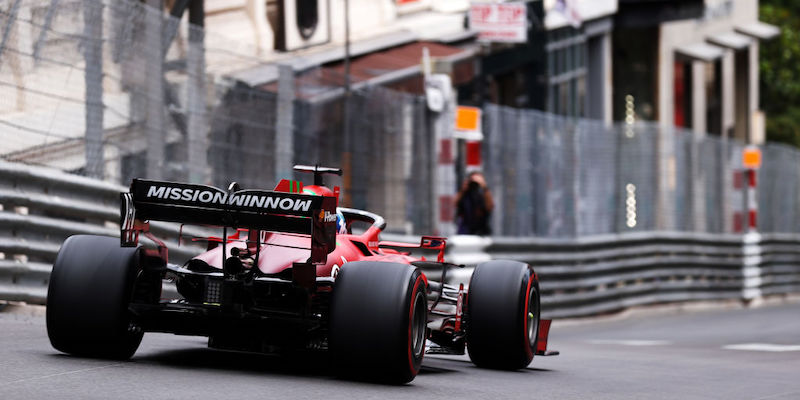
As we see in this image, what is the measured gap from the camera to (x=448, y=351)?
8.90 metres

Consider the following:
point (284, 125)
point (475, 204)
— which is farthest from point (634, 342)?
point (284, 125)

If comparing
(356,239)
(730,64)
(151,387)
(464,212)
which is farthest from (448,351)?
(730,64)

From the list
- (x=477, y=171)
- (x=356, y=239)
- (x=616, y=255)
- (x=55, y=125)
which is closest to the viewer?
(x=356, y=239)

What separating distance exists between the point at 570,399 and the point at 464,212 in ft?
31.0

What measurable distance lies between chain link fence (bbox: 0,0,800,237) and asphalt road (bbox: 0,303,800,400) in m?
1.61

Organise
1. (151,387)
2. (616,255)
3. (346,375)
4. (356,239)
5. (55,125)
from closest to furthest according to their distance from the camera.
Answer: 1. (151,387)
2. (346,375)
3. (356,239)
4. (55,125)
5. (616,255)

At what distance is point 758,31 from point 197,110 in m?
35.5

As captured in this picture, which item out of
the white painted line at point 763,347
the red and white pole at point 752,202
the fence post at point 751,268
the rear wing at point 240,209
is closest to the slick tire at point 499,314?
the rear wing at point 240,209

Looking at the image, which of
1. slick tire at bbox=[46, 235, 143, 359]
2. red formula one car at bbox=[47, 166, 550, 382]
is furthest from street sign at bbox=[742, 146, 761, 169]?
slick tire at bbox=[46, 235, 143, 359]

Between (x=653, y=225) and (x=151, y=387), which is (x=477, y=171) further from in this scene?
(x=151, y=387)

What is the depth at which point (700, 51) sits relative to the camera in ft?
135

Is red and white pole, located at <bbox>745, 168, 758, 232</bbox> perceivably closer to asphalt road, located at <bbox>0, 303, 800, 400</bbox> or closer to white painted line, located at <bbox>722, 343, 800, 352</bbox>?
white painted line, located at <bbox>722, 343, 800, 352</bbox>

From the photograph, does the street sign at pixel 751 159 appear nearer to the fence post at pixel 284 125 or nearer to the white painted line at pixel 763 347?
the white painted line at pixel 763 347

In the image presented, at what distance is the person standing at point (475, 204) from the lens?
16906mm
